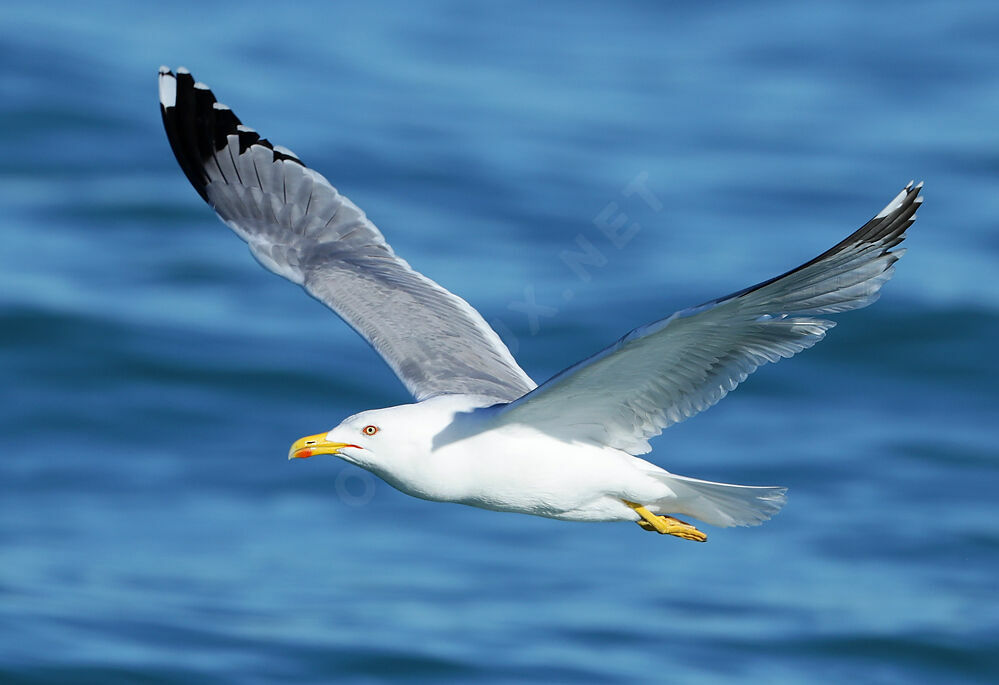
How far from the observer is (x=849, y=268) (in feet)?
16.6

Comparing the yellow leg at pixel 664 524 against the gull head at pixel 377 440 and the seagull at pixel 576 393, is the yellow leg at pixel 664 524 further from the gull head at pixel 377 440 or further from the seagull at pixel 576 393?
the gull head at pixel 377 440

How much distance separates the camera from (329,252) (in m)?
7.70

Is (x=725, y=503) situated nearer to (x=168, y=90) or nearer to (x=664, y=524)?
(x=664, y=524)

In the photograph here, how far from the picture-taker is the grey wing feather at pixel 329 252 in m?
6.98

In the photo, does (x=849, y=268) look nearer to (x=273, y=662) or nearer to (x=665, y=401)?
(x=665, y=401)

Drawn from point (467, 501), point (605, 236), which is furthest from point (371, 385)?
point (467, 501)

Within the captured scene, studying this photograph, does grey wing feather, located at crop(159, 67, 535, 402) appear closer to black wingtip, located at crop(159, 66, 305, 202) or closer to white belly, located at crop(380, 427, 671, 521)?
black wingtip, located at crop(159, 66, 305, 202)

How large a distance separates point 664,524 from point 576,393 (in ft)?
2.52

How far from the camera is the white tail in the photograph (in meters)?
6.08

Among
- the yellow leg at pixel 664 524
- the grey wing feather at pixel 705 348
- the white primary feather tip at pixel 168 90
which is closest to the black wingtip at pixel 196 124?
the white primary feather tip at pixel 168 90

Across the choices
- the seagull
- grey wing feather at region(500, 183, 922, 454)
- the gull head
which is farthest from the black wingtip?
grey wing feather at region(500, 183, 922, 454)

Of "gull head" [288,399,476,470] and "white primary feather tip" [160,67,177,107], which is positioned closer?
"gull head" [288,399,476,470]

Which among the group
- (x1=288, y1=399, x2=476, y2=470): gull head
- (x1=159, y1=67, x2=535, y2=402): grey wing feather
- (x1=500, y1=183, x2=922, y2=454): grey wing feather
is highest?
(x1=159, y1=67, x2=535, y2=402): grey wing feather

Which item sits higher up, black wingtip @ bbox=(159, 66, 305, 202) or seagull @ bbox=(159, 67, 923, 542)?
black wingtip @ bbox=(159, 66, 305, 202)
